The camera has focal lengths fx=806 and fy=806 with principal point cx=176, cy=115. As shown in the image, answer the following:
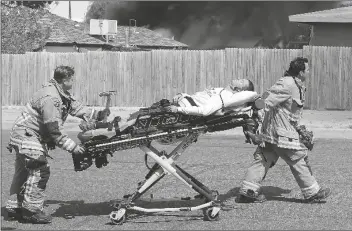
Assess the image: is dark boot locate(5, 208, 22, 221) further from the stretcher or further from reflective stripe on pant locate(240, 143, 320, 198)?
reflective stripe on pant locate(240, 143, 320, 198)

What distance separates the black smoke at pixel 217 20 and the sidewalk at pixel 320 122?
2044 cm

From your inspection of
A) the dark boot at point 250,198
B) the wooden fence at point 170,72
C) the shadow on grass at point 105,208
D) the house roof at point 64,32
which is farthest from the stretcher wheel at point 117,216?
the house roof at point 64,32

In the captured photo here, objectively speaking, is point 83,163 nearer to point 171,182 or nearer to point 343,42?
point 171,182

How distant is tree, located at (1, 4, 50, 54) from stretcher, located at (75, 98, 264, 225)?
92.6 feet

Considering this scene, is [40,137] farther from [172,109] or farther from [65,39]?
[65,39]

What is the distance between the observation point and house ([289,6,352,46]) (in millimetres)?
27562

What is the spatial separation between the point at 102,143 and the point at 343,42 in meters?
21.1

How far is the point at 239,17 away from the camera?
45.9 meters

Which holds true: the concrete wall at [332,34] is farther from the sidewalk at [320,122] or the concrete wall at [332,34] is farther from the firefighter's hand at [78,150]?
the firefighter's hand at [78,150]

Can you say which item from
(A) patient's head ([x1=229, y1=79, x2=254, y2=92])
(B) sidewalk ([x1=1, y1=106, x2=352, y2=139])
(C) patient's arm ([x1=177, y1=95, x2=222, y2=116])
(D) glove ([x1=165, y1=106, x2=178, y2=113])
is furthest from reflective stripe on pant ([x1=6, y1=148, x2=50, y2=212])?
(B) sidewalk ([x1=1, y1=106, x2=352, y2=139])

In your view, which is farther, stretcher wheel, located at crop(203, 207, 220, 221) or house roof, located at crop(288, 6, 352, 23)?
house roof, located at crop(288, 6, 352, 23)

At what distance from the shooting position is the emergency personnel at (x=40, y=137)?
313 inches

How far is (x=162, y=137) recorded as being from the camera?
8.00 m

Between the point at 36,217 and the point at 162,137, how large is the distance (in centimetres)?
153
